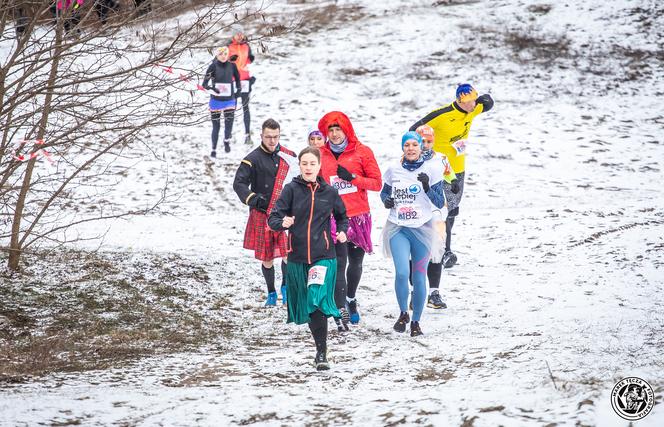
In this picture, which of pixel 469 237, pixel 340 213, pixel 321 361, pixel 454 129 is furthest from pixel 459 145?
pixel 321 361

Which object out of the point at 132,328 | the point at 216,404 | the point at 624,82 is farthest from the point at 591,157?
the point at 216,404

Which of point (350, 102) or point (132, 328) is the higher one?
point (350, 102)

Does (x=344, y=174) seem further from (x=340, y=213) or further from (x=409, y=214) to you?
(x=340, y=213)

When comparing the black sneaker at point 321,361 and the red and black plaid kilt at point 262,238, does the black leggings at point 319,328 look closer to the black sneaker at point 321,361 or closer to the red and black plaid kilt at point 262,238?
the black sneaker at point 321,361

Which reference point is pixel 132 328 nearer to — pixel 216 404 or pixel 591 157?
pixel 216 404

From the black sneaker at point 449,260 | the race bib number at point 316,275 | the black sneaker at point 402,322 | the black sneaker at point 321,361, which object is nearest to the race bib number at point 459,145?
the black sneaker at point 449,260

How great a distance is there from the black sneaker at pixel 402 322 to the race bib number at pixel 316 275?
142cm

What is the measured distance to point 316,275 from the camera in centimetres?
601

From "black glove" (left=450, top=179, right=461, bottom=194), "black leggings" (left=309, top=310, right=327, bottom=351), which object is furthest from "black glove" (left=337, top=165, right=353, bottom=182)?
"black glove" (left=450, top=179, right=461, bottom=194)

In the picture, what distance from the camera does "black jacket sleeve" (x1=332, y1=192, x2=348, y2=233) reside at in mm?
6297

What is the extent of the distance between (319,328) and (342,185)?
1872 mm

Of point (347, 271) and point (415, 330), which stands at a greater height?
point (347, 271)

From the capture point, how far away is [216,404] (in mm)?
5113

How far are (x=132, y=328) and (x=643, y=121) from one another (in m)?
13.3
